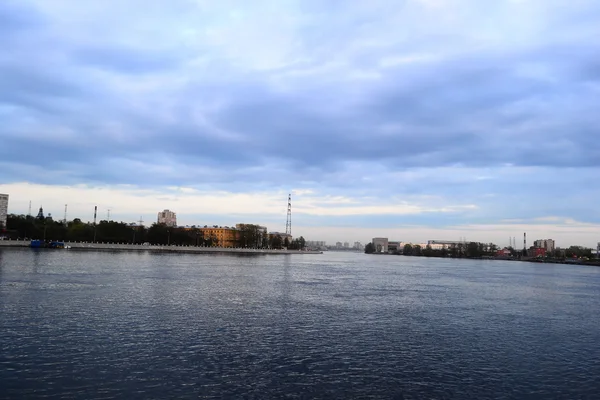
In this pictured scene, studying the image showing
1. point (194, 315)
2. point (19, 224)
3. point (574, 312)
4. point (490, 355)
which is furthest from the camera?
point (19, 224)

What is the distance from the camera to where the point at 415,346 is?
2338 centimetres

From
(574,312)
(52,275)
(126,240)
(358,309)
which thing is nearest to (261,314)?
(358,309)

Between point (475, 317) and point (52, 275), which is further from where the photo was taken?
point (52, 275)

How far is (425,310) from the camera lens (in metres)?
35.2

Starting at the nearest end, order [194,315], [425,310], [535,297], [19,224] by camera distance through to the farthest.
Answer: [194,315] → [425,310] → [535,297] → [19,224]

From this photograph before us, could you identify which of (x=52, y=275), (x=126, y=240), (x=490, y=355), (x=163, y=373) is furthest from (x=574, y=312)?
(x=126, y=240)

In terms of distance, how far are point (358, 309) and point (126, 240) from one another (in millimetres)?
163428

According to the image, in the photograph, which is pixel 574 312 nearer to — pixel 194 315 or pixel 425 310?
pixel 425 310

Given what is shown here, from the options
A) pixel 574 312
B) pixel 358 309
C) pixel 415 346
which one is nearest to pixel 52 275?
pixel 358 309

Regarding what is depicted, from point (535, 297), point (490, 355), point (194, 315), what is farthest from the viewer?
point (535, 297)

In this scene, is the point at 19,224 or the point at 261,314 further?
the point at 19,224

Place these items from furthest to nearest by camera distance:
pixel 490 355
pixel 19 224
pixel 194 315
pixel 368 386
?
pixel 19 224, pixel 194 315, pixel 490 355, pixel 368 386

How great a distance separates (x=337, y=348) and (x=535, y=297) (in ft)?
114

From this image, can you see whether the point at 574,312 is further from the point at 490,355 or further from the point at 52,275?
the point at 52,275
